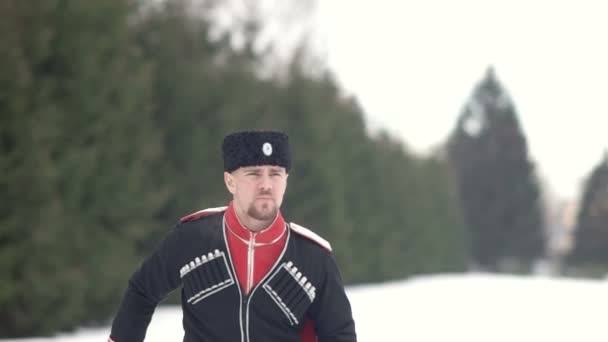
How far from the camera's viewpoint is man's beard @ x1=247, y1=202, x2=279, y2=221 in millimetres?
3704

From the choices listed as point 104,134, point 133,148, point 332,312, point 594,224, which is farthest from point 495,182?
point 332,312

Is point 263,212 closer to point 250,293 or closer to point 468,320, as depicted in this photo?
point 250,293

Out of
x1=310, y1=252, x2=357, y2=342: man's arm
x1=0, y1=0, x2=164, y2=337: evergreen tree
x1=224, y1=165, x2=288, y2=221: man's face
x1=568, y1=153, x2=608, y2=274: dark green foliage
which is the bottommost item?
x1=310, y1=252, x2=357, y2=342: man's arm

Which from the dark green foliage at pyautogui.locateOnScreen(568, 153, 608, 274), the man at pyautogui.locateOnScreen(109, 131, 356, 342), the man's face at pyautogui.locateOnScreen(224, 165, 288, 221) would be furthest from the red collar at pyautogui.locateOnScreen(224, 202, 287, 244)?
the dark green foliage at pyautogui.locateOnScreen(568, 153, 608, 274)

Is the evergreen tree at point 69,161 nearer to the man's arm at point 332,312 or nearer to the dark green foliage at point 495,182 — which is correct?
the man's arm at point 332,312

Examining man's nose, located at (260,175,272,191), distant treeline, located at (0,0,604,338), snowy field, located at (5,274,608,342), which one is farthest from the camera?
distant treeline, located at (0,0,604,338)

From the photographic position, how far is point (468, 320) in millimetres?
12914

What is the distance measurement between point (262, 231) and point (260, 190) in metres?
0.26

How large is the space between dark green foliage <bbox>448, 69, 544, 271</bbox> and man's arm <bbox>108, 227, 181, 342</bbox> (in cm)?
4809

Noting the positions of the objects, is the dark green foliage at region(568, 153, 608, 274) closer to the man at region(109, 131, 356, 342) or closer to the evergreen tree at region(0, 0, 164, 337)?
the evergreen tree at region(0, 0, 164, 337)

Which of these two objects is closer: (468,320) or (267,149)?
(267,149)

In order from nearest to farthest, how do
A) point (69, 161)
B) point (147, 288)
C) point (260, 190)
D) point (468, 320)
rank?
point (260, 190) < point (147, 288) < point (69, 161) < point (468, 320)

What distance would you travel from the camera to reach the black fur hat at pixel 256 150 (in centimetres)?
377

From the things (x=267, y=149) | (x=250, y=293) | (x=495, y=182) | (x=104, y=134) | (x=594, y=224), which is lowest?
(x=250, y=293)
